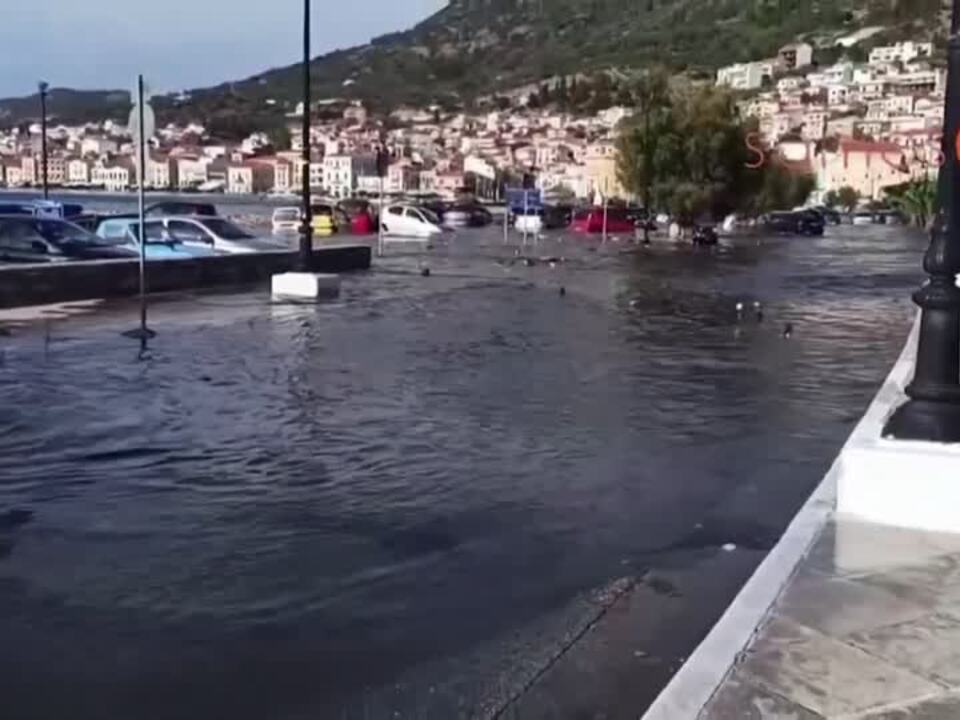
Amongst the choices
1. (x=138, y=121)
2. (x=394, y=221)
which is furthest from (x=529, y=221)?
(x=138, y=121)

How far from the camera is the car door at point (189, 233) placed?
3076 cm

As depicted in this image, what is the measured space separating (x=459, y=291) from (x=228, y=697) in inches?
854

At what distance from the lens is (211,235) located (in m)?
31.0

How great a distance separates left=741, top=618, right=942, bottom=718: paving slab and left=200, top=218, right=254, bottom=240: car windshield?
27.5m

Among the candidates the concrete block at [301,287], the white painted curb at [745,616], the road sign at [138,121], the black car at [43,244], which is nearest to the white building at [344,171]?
the black car at [43,244]

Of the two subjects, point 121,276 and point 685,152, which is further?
point 685,152

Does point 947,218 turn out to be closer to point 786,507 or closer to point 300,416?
point 786,507

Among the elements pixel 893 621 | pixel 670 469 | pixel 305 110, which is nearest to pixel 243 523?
pixel 670 469

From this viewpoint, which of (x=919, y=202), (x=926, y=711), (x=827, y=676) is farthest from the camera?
(x=919, y=202)

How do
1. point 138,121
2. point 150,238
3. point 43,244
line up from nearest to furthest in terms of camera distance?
1. point 138,121
2. point 43,244
3. point 150,238

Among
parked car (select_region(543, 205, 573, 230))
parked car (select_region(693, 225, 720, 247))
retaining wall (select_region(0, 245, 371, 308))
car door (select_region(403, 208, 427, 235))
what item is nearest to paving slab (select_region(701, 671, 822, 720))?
retaining wall (select_region(0, 245, 371, 308))

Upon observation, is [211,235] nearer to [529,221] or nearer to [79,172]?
[529,221]

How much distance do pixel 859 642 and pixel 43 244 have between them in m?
21.8

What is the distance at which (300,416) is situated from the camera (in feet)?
37.2
